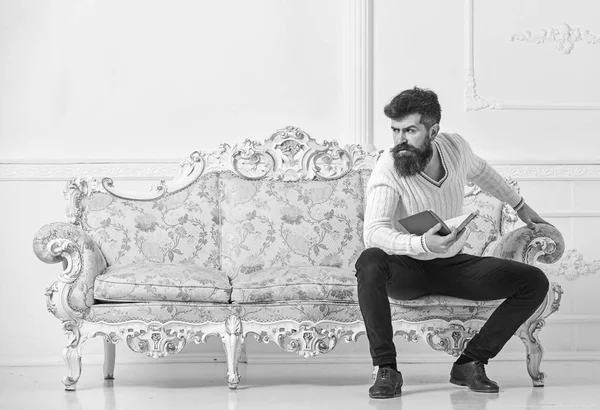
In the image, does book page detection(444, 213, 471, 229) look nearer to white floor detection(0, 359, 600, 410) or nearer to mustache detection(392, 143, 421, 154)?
mustache detection(392, 143, 421, 154)

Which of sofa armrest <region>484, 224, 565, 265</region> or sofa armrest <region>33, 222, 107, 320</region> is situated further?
sofa armrest <region>484, 224, 565, 265</region>

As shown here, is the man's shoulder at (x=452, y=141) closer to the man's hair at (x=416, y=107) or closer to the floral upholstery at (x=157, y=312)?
the man's hair at (x=416, y=107)

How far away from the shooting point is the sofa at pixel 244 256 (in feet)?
10.9

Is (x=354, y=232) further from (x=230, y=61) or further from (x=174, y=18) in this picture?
(x=174, y=18)

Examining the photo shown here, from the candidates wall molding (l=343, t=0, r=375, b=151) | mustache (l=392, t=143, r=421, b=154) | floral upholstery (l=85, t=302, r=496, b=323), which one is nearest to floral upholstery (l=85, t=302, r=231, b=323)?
floral upholstery (l=85, t=302, r=496, b=323)

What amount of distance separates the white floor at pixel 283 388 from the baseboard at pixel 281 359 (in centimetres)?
5

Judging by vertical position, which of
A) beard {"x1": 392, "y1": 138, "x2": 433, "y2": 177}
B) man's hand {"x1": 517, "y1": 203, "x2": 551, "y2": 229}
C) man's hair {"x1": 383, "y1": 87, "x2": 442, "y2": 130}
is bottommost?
man's hand {"x1": 517, "y1": 203, "x2": 551, "y2": 229}

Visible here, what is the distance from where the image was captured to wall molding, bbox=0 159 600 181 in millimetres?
4273

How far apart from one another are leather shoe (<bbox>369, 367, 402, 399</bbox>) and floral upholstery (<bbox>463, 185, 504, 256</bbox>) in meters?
0.83

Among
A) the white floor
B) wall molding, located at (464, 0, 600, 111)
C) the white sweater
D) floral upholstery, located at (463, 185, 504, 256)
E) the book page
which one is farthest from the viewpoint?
wall molding, located at (464, 0, 600, 111)

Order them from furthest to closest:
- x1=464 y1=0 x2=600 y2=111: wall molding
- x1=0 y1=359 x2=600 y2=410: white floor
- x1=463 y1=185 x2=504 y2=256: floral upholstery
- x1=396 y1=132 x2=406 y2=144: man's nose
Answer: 1. x1=464 y1=0 x2=600 y2=111: wall molding
2. x1=463 y1=185 x2=504 y2=256: floral upholstery
3. x1=396 y1=132 x2=406 y2=144: man's nose
4. x1=0 y1=359 x2=600 y2=410: white floor

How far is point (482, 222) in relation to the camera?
3.73 m

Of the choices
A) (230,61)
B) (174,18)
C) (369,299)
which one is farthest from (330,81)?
(369,299)

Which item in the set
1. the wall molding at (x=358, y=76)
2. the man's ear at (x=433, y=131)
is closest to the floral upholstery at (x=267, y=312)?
the man's ear at (x=433, y=131)
